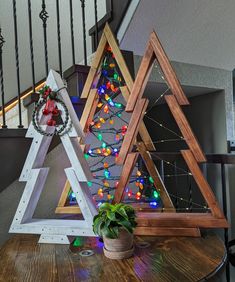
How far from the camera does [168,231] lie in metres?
1.05

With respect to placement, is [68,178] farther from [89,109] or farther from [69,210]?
[89,109]

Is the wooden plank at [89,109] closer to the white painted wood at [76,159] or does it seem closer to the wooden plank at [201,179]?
the white painted wood at [76,159]

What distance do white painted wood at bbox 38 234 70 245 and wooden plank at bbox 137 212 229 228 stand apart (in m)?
0.29

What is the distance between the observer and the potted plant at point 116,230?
865mm

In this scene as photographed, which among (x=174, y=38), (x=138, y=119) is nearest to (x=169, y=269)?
(x=138, y=119)

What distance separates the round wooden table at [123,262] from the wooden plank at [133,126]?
33 cm

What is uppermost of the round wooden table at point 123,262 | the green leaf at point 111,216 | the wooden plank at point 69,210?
the green leaf at point 111,216

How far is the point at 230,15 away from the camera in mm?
1855

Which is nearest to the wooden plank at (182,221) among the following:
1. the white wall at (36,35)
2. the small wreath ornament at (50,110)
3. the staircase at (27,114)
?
the small wreath ornament at (50,110)

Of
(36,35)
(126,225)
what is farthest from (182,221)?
(36,35)

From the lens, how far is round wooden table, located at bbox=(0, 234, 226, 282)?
0.76 meters

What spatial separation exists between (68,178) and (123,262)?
1.20 ft

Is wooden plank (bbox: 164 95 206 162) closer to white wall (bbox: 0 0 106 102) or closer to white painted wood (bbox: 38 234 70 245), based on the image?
white painted wood (bbox: 38 234 70 245)

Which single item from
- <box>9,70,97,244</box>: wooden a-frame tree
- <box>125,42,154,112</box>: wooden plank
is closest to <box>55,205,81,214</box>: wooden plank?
<box>9,70,97,244</box>: wooden a-frame tree
